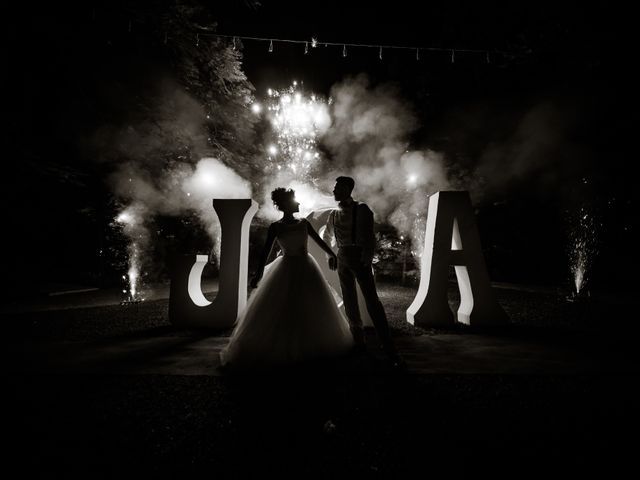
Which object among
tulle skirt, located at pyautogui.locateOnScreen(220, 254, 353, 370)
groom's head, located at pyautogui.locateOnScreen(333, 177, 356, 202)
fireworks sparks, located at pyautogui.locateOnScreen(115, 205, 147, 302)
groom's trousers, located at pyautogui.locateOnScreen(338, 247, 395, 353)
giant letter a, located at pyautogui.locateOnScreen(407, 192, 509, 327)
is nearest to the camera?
tulle skirt, located at pyautogui.locateOnScreen(220, 254, 353, 370)

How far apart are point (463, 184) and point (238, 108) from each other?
994 centimetres

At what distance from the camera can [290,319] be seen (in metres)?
3.29

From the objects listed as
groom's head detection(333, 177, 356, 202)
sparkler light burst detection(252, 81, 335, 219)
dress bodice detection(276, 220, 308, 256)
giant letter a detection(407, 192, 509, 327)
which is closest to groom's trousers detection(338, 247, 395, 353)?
dress bodice detection(276, 220, 308, 256)

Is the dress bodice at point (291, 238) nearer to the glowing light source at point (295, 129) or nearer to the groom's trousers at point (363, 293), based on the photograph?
the groom's trousers at point (363, 293)

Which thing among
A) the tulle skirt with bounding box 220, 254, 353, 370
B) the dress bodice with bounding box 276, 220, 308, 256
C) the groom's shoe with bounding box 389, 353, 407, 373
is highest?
the dress bodice with bounding box 276, 220, 308, 256

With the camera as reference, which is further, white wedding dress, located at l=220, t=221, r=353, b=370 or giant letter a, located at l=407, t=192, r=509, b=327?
giant letter a, located at l=407, t=192, r=509, b=327

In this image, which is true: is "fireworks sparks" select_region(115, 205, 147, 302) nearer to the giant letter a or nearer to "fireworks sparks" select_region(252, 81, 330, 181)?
"fireworks sparks" select_region(252, 81, 330, 181)

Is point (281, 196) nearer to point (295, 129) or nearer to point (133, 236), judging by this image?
point (133, 236)

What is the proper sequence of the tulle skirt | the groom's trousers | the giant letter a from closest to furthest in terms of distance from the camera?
the tulle skirt
the groom's trousers
the giant letter a

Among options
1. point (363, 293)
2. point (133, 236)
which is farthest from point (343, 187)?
point (133, 236)

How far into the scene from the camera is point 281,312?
332 centimetres

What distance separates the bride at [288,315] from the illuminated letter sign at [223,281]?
177 cm

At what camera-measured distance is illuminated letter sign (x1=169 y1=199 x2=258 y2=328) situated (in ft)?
17.1

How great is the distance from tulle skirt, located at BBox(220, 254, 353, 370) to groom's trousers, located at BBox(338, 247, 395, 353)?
22 centimetres
